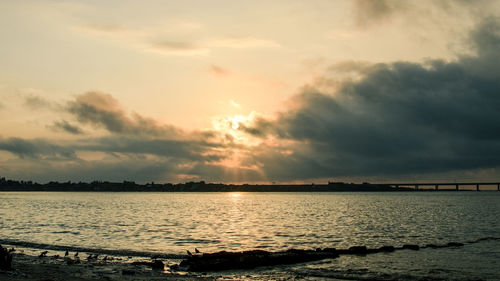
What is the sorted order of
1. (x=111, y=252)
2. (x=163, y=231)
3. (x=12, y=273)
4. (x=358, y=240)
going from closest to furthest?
(x=12, y=273) → (x=111, y=252) → (x=358, y=240) → (x=163, y=231)

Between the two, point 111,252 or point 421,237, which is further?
point 421,237

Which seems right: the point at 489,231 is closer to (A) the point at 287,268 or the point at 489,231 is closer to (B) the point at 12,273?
(A) the point at 287,268

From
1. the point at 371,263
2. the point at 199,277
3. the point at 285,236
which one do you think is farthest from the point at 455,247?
the point at 199,277

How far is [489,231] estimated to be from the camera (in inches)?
2421

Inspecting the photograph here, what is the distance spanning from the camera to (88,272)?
94.4 feet

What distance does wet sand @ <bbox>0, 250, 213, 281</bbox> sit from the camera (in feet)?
83.9

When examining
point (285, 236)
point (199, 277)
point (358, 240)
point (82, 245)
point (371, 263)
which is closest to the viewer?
Result: point (199, 277)

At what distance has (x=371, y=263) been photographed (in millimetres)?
33469

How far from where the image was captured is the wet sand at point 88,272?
2556 centimetres

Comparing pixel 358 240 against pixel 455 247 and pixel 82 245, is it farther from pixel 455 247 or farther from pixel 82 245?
pixel 82 245

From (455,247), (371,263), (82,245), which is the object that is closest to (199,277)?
(371,263)

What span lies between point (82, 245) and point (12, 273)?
73.4ft

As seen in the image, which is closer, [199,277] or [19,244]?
[199,277]

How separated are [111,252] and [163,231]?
1954 centimetres
